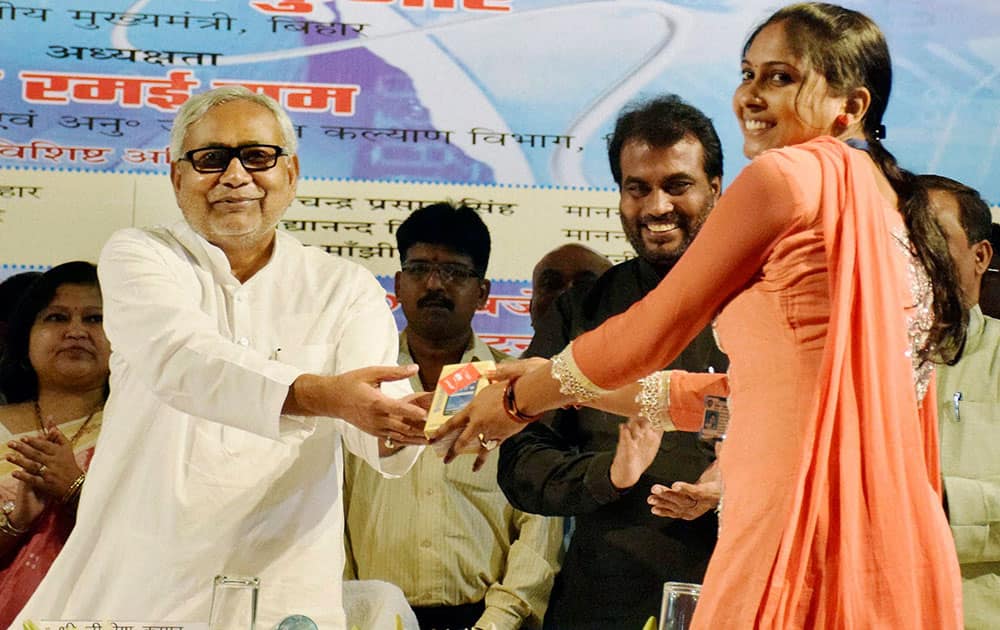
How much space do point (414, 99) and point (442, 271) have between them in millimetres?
620

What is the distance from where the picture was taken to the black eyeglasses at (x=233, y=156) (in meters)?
3.52

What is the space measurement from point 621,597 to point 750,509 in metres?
1.49

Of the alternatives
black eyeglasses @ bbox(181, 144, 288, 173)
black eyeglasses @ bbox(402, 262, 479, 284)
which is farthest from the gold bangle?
black eyeglasses @ bbox(402, 262, 479, 284)

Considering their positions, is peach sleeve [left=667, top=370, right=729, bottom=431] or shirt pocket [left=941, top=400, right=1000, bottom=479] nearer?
peach sleeve [left=667, top=370, right=729, bottom=431]

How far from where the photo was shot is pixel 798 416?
215cm

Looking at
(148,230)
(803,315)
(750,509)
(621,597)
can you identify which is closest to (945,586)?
(750,509)

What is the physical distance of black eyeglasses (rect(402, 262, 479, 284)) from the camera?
4320mm

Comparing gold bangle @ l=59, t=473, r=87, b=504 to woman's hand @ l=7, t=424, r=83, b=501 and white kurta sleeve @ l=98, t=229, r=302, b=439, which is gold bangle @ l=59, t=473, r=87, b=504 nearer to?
woman's hand @ l=7, t=424, r=83, b=501

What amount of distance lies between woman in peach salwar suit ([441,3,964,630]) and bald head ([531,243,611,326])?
6.92 feet

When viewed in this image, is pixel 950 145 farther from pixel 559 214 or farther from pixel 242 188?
pixel 242 188

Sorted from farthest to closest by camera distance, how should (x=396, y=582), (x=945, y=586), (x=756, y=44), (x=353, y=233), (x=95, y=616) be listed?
(x=353, y=233) → (x=396, y=582) → (x=95, y=616) → (x=756, y=44) → (x=945, y=586)

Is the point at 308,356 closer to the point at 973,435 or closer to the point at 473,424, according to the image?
the point at 473,424

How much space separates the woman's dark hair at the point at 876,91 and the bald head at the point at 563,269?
2.07 metres

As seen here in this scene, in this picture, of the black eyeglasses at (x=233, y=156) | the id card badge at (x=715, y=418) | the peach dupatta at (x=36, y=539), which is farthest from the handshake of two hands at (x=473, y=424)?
the peach dupatta at (x=36, y=539)
